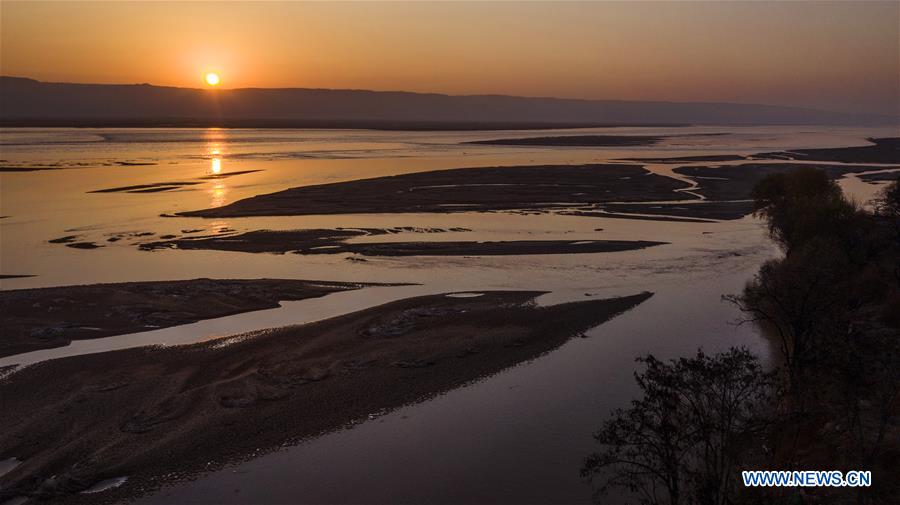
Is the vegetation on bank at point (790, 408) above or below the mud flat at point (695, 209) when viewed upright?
below

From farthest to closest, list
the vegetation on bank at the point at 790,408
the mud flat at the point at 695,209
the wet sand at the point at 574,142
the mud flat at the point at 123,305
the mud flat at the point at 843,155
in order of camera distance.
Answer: the wet sand at the point at 574,142, the mud flat at the point at 843,155, the mud flat at the point at 695,209, the mud flat at the point at 123,305, the vegetation on bank at the point at 790,408

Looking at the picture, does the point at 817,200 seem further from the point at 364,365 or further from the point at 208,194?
the point at 208,194

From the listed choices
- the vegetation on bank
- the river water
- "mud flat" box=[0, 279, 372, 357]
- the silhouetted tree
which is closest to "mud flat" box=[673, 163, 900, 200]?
the river water

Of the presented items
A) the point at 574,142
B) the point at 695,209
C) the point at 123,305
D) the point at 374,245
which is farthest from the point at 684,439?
the point at 574,142

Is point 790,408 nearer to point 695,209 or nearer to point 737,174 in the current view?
point 695,209

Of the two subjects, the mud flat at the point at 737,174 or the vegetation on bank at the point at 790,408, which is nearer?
the vegetation on bank at the point at 790,408

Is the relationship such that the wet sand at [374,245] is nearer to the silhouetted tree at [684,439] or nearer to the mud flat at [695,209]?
the mud flat at [695,209]

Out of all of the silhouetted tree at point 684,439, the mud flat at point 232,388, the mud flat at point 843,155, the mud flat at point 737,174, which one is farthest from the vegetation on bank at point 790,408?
the mud flat at point 843,155
